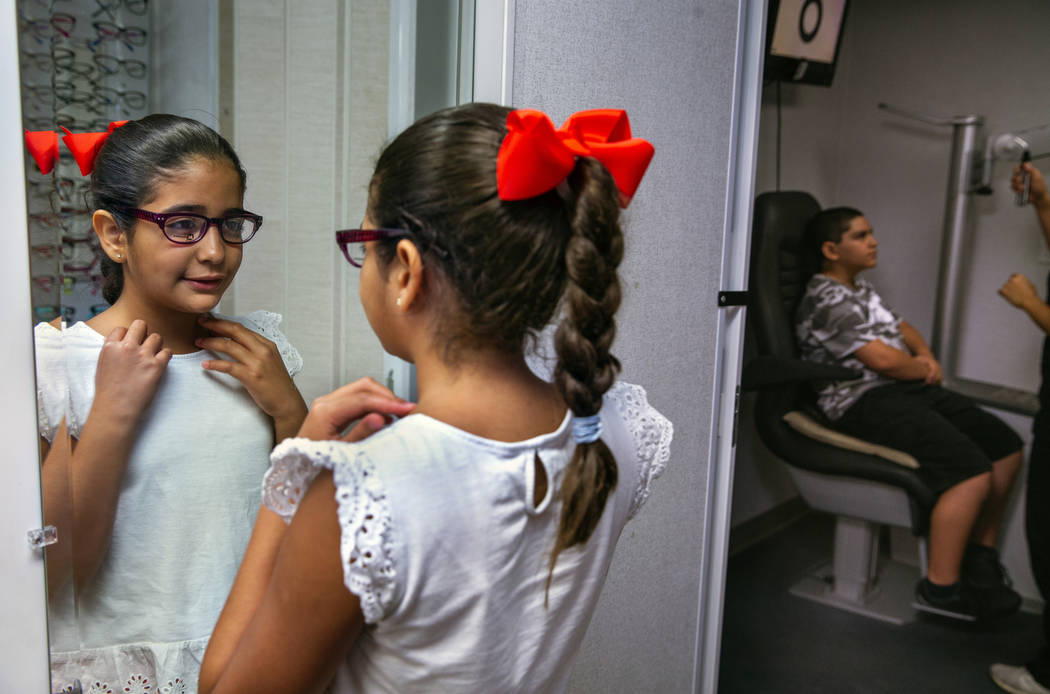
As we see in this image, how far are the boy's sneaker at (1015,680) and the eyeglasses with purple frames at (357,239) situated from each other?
2216mm

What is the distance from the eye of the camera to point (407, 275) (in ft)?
2.19

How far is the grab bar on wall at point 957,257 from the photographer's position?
2828 millimetres

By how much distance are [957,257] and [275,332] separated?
279 centimetres

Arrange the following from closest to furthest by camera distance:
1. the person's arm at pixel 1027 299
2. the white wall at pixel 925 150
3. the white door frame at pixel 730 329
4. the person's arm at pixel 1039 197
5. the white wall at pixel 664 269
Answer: the white wall at pixel 664 269, the white door frame at pixel 730 329, the person's arm at pixel 1027 299, the person's arm at pixel 1039 197, the white wall at pixel 925 150

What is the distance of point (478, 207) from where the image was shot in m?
0.64

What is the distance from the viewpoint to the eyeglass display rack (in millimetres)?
620

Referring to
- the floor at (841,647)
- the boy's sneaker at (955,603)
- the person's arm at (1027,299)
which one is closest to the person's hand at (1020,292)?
the person's arm at (1027,299)

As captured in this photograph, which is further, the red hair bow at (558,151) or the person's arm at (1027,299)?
the person's arm at (1027,299)

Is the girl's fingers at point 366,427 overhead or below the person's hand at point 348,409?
below

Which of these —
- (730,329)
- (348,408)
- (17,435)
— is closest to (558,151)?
(348,408)

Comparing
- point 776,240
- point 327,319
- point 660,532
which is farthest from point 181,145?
point 776,240

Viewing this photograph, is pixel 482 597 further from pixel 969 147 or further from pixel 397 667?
pixel 969 147

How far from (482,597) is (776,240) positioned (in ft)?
7.19

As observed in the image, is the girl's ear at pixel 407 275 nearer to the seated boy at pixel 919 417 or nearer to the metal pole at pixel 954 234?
the seated boy at pixel 919 417
